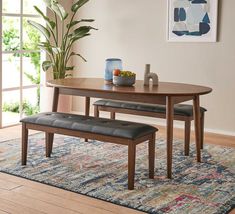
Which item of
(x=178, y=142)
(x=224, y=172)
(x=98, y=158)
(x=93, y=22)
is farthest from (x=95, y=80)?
(x=93, y=22)

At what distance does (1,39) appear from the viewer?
511 cm

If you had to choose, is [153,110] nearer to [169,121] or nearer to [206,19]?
[169,121]

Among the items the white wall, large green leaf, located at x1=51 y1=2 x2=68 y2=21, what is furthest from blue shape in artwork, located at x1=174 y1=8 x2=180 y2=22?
large green leaf, located at x1=51 y1=2 x2=68 y2=21

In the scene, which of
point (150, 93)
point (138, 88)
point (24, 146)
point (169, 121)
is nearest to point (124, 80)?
point (138, 88)

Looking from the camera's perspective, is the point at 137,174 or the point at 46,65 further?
the point at 46,65

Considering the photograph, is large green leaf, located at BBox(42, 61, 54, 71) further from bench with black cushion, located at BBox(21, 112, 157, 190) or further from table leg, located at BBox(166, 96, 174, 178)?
table leg, located at BBox(166, 96, 174, 178)

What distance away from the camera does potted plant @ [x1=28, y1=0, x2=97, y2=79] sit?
17.6ft

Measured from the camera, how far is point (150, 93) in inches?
135

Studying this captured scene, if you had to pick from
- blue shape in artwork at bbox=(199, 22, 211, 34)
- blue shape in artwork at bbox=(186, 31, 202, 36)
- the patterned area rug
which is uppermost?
blue shape in artwork at bbox=(199, 22, 211, 34)

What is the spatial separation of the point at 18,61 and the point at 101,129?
8.34 feet

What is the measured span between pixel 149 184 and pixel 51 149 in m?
1.09

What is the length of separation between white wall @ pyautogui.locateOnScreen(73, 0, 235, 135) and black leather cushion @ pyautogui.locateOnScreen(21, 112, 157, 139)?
79.5 inches

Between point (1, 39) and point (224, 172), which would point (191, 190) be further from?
point (1, 39)

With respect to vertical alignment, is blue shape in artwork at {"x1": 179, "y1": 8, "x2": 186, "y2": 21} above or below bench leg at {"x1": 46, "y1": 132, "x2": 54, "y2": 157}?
above
